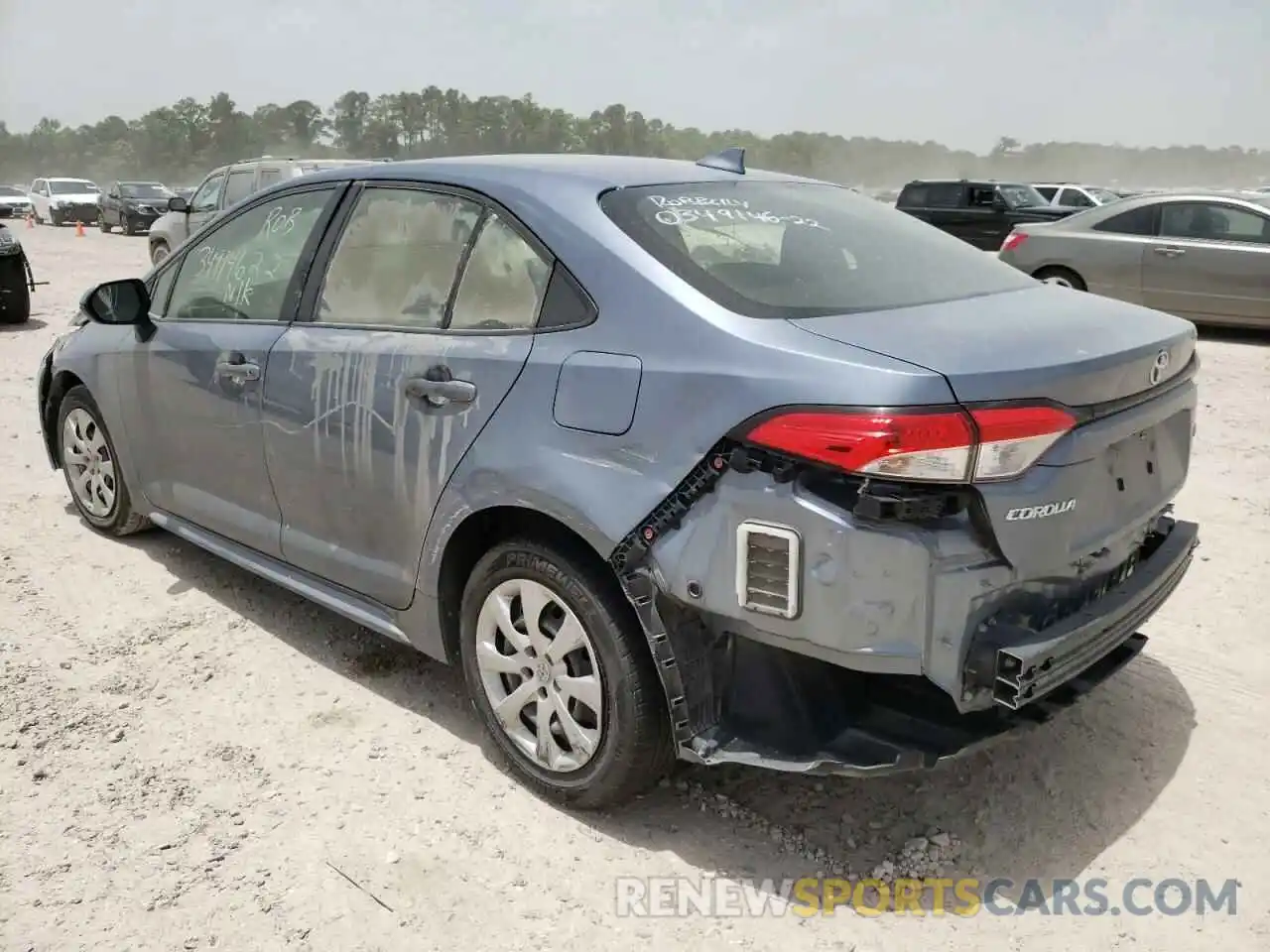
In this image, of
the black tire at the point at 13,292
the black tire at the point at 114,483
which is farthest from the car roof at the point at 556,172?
the black tire at the point at 13,292

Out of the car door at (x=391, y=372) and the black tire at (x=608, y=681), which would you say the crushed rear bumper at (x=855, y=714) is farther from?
the car door at (x=391, y=372)

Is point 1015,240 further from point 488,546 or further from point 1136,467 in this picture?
point 488,546

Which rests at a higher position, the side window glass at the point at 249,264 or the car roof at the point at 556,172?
the car roof at the point at 556,172

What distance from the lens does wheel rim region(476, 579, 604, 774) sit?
2773 mm

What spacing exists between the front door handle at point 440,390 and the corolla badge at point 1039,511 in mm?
1442

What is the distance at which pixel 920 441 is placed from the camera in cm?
217

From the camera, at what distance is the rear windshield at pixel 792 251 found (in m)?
2.65

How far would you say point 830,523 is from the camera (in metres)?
2.23

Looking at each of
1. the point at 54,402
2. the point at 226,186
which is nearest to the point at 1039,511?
the point at 54,402

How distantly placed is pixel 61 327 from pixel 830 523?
12.0 meters

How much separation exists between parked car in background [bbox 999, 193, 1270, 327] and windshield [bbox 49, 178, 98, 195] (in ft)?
113

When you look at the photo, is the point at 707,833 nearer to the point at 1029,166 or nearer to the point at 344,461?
the point at 344,461

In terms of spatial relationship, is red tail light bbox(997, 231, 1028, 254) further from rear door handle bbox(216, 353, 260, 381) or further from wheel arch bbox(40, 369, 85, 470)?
rear door handle bbox(216, 353, 260, 381)

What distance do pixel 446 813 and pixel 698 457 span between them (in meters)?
1.31
